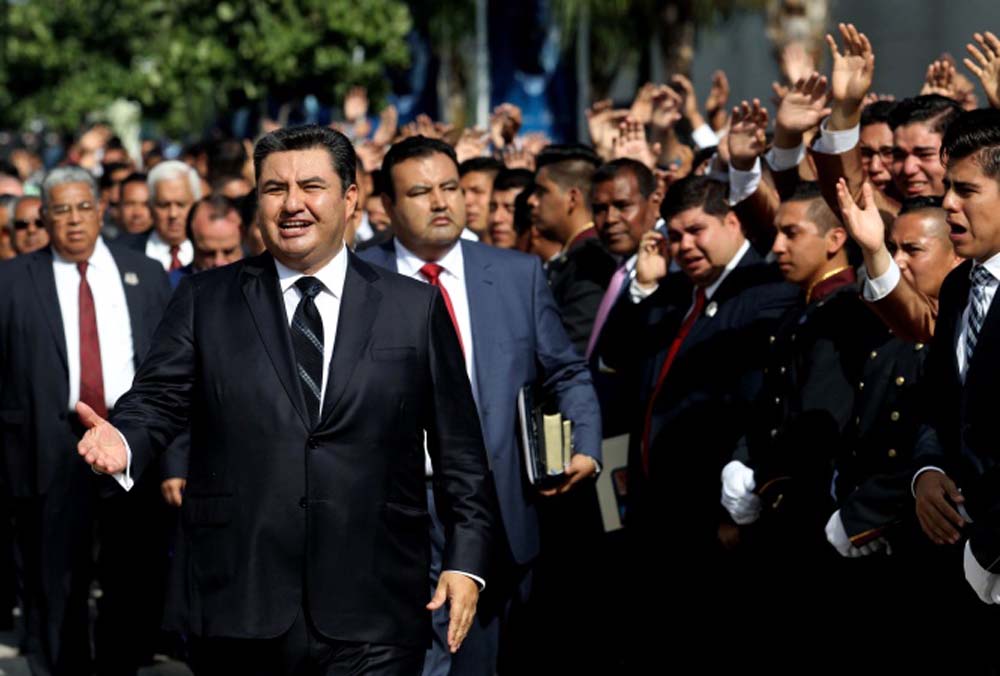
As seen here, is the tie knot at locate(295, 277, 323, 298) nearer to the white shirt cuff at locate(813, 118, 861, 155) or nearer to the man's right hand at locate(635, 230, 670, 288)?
the white shirt cuff at locate(813, 118, 861, 155)

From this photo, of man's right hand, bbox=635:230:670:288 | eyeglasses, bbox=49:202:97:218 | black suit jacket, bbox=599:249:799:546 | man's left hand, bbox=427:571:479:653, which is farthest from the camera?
eyeglasses, bbox=49:202:97:218

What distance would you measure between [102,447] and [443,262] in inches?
93.0

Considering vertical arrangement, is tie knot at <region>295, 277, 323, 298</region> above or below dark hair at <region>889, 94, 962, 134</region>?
below

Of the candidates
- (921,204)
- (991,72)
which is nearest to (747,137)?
(991,72)

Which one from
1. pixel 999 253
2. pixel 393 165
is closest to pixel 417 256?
pixel 393 165

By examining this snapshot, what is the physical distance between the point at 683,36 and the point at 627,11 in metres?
1.22

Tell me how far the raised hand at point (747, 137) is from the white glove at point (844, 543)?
1815 millimetres

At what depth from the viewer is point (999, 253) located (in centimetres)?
516

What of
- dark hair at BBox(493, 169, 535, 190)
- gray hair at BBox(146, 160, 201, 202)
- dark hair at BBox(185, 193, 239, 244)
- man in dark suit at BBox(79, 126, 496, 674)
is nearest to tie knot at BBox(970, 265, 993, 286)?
man in dark suit at BBox(79, 126, 496, 674)

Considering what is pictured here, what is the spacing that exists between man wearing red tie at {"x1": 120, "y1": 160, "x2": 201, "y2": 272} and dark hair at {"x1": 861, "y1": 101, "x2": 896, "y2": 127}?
13.8ft

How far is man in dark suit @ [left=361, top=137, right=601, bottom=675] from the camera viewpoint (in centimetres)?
689

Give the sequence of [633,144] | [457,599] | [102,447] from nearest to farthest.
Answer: [102,447] → [457,599] → [633,144]

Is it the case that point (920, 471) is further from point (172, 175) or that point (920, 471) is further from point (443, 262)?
point (172, 175)

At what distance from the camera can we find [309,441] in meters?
5.15
